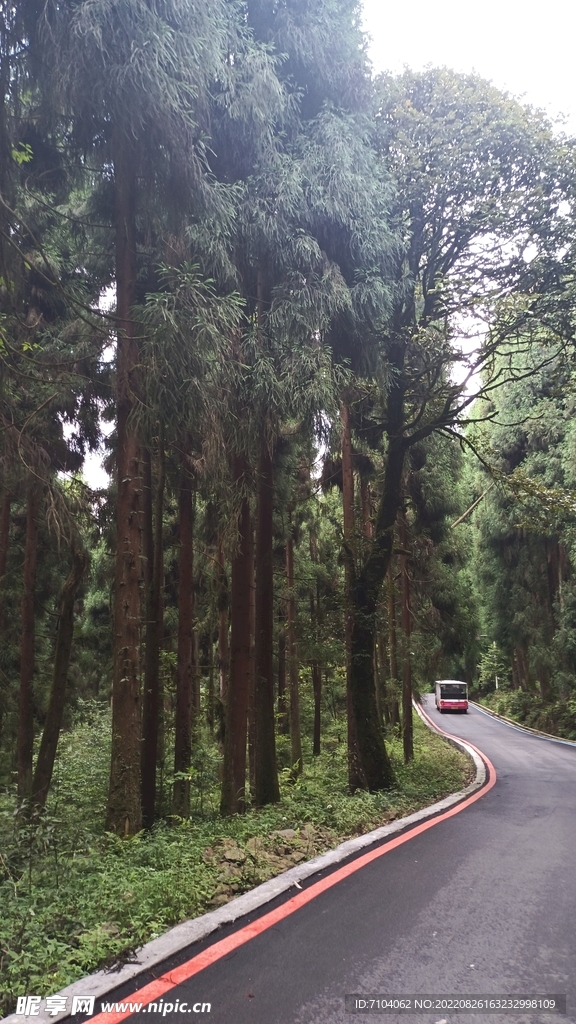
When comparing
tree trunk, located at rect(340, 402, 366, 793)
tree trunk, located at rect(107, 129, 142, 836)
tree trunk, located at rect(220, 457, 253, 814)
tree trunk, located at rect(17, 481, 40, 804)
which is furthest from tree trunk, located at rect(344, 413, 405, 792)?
tree trunk, located at rect(17, 481, 40, 804)

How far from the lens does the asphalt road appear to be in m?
3.32

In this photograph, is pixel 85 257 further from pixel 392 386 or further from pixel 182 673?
pixel 182 673

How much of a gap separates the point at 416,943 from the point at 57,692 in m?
6.66

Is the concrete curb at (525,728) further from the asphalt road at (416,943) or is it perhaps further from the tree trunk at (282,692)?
the asphalt road at (416,943)

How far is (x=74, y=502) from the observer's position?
1001cm

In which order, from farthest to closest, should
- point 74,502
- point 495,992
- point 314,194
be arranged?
point 74,502 < point 314,194 < point 495,992

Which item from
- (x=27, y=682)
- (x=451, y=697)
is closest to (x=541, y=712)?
(x=451, y=697)

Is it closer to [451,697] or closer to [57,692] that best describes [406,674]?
[57,692]

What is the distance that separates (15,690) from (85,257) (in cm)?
1054

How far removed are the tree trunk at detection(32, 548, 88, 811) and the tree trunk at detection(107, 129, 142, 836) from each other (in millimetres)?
1733

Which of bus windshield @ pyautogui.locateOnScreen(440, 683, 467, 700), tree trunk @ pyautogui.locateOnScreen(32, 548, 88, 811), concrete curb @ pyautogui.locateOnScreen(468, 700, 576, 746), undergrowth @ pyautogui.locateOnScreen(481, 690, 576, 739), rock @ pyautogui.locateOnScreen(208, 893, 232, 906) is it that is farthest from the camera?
bus windshield @ pyautogui.locateOnScreen(440, 683, 467, 700)

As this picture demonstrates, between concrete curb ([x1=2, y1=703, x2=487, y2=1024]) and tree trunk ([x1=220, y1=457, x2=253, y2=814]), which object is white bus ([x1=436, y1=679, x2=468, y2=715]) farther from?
concrete curb ([x1=2, y1=703, x2=487, y2=1024])

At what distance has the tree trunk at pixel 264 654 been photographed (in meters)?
10.7

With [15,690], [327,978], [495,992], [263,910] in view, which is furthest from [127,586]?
[15,690]
